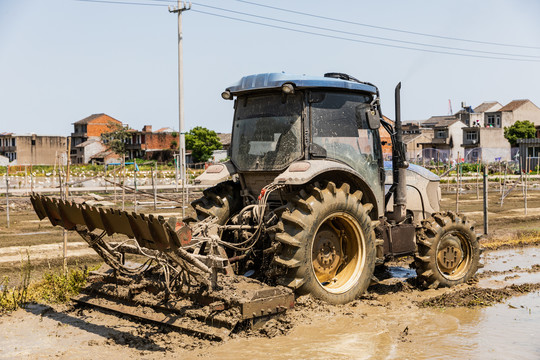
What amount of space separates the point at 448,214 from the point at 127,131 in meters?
83.8

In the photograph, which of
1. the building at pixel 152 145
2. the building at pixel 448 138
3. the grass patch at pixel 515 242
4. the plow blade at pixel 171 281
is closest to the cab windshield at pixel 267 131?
the plow blade at pixel 171 281

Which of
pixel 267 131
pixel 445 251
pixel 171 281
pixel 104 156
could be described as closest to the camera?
pixel 171 281

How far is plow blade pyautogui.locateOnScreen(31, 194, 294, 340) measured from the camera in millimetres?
6355

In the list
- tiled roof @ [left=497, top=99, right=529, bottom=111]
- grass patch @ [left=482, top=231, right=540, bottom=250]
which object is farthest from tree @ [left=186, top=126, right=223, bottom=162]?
grass patch @ [left=482, top=231, right=540, bottom=250]

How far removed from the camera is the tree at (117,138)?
288ft

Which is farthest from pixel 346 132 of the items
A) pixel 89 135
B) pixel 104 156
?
pixel 89 135

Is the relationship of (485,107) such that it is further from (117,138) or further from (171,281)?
(171,281)

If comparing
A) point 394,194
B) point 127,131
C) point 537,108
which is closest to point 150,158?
point 127,131

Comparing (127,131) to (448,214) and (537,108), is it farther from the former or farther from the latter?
(448,214)

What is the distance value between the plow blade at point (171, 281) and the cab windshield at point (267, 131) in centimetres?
113

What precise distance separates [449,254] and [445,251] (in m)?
0.10

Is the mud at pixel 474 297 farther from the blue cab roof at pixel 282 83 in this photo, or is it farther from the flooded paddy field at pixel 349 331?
the blue cab roof at pixel 282 83

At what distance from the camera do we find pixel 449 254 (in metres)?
9.21

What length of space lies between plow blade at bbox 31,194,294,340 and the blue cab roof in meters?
1.81
